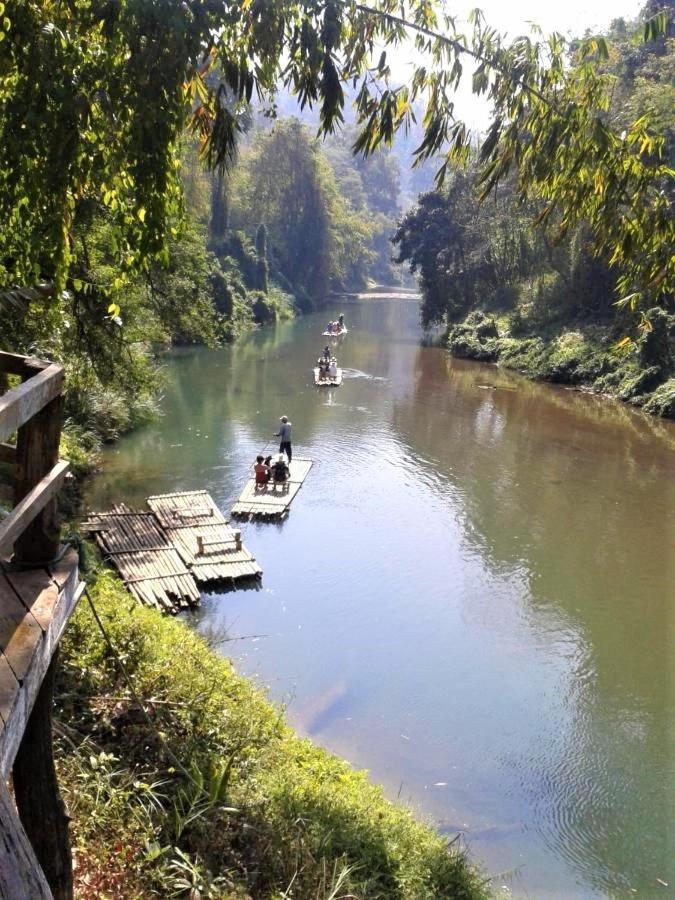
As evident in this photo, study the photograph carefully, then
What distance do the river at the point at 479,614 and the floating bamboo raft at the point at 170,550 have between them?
1.58 feet

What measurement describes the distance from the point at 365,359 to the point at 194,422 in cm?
1801

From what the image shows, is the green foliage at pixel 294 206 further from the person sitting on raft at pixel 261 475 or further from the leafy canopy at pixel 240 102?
the leafy canopy at pixel 240 102

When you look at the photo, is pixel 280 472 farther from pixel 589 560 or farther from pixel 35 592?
pixel 35 592

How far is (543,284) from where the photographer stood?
44844mm

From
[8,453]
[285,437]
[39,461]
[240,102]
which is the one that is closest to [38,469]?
[39,461]

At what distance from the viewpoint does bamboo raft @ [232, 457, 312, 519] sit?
1666cm

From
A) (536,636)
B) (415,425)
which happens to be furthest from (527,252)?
(536,636)

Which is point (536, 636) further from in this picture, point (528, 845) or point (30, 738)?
point (30, 738)

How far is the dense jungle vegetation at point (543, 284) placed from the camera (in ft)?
102

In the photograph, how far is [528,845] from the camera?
8.34m

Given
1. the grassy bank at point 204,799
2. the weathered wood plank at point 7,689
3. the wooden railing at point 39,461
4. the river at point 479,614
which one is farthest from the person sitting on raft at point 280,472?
the weathered wood plank at point 7,689

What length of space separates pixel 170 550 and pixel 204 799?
7.83 m

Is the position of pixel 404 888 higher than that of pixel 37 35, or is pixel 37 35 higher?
pixel 37 35

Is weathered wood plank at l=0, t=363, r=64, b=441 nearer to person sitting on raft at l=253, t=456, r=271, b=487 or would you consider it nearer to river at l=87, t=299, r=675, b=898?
river at l=87, t=299, r=675, b=898
